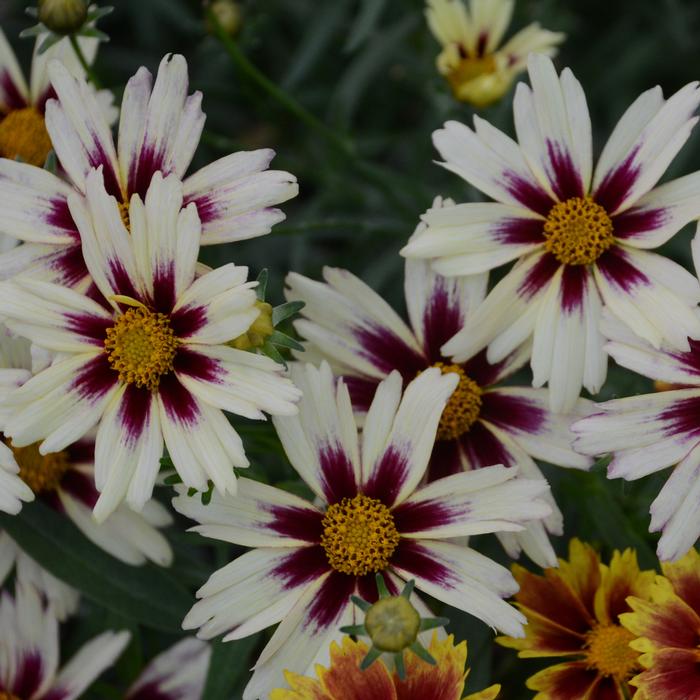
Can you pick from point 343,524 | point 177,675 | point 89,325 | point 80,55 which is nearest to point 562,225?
point 343,524

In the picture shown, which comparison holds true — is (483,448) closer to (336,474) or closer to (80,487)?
(336,474)

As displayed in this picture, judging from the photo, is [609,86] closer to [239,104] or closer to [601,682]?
[239,104]

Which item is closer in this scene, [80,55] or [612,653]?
[612,653]

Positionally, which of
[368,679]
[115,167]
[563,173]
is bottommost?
[368,679]

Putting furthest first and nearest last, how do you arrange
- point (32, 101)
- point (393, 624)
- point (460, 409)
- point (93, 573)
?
point (32, 101), point (93, 573), point (460, 409), point (393, 624)

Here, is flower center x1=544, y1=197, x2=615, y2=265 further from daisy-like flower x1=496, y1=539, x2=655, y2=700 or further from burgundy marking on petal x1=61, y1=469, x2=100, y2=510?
burgundy marking on petal x1=61, y1=469, x2=100, y2=510

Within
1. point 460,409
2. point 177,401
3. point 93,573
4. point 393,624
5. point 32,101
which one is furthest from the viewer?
point 32,101

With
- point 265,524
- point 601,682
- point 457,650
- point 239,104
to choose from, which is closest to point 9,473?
point 265,524
